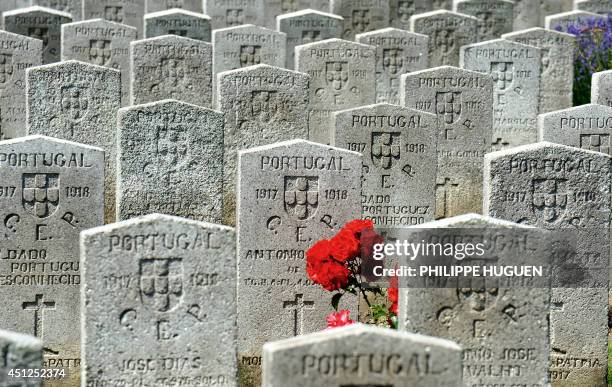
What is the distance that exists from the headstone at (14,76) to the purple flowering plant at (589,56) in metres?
5.52

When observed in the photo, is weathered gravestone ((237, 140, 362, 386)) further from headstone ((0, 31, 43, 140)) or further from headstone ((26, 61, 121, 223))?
headstone ((0, 31, 43, 140))

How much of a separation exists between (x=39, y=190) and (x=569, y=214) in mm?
3307

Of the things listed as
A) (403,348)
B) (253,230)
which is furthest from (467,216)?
(253,230)

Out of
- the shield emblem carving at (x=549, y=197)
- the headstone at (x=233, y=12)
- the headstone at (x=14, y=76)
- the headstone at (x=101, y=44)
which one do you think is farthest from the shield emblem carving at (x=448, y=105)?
the headstone at (x=233, y=12)

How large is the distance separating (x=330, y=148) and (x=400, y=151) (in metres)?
1.46

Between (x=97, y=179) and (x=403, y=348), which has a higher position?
(x=97, y=179)

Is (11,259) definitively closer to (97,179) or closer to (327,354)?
(97,179)

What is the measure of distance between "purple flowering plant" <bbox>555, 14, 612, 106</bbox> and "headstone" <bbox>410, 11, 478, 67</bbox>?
3.77 ft

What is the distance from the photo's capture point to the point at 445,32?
17.2m

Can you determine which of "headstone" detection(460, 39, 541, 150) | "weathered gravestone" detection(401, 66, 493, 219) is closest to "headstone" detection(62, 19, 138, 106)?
"headstone" detection(460, 39, 541, 150)

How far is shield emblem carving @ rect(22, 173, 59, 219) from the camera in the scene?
1020 centimetres

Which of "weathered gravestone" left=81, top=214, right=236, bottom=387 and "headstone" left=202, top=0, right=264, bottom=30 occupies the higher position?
"headstone" left=202, top=0, right=264, bottom=30

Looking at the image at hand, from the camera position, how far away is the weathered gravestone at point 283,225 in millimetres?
10312

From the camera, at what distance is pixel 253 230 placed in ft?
33.9
